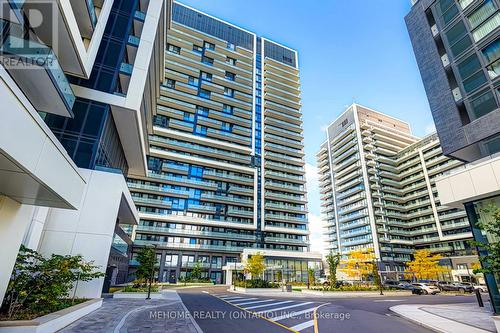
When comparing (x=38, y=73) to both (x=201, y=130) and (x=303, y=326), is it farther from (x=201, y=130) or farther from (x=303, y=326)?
(x=201, y=130)

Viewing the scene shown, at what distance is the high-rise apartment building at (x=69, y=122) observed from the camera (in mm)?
7159

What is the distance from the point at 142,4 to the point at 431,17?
29736 millimetres

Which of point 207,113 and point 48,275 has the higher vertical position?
point 207,113

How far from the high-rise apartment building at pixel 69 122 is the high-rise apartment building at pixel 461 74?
18866mm

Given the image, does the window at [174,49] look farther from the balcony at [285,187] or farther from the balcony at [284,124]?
the balcony at [285,187]

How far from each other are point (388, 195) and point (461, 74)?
2421 inches

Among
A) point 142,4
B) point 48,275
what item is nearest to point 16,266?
point 48,275

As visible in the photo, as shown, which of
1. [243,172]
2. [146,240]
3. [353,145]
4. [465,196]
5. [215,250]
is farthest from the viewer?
[353,145]

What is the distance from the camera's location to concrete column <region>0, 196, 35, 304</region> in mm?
8633

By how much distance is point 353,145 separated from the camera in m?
86.4

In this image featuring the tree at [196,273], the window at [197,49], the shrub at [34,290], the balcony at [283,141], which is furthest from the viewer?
the balcony at [283,141]

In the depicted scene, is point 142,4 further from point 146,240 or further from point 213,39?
point 213,39

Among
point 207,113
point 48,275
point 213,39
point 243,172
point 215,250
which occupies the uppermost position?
point 213,39

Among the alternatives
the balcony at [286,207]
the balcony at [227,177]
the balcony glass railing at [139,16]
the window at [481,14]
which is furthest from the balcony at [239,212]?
the window at [481,14]
